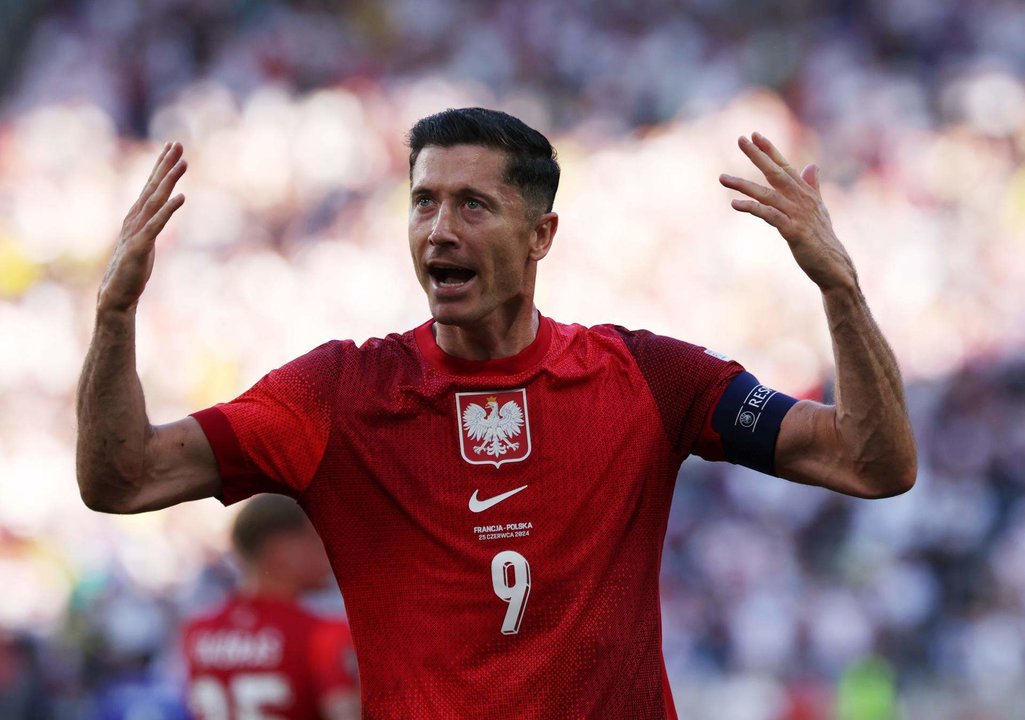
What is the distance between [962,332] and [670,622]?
3332mm

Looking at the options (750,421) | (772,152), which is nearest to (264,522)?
(750,421)

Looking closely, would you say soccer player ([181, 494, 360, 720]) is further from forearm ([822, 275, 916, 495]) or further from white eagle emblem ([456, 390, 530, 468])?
forearm ([822, 275, 916, 495])

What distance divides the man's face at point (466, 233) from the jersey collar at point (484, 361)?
107mm

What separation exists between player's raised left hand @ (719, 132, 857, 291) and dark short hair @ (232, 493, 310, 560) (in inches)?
93.3

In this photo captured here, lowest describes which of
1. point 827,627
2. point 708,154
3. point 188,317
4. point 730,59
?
point 827,627

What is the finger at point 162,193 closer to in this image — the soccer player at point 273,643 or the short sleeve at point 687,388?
the short sleeve at point 687,388

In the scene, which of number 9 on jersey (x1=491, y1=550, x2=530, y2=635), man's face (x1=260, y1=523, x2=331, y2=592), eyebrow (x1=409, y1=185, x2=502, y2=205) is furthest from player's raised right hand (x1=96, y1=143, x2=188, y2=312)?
man's face (x1=260, y1=523, x2=331, y2=592)

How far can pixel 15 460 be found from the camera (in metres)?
12.2

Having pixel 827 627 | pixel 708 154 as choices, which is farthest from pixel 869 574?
pixel 708 154

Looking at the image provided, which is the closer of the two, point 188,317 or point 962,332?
point 962,332

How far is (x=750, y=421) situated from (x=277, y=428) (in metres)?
1.07

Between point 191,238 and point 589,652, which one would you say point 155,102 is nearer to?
point 191,238

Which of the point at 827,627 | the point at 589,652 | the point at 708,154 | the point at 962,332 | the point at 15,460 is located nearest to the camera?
the point at 589,652

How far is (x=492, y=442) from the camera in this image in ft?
11.1
